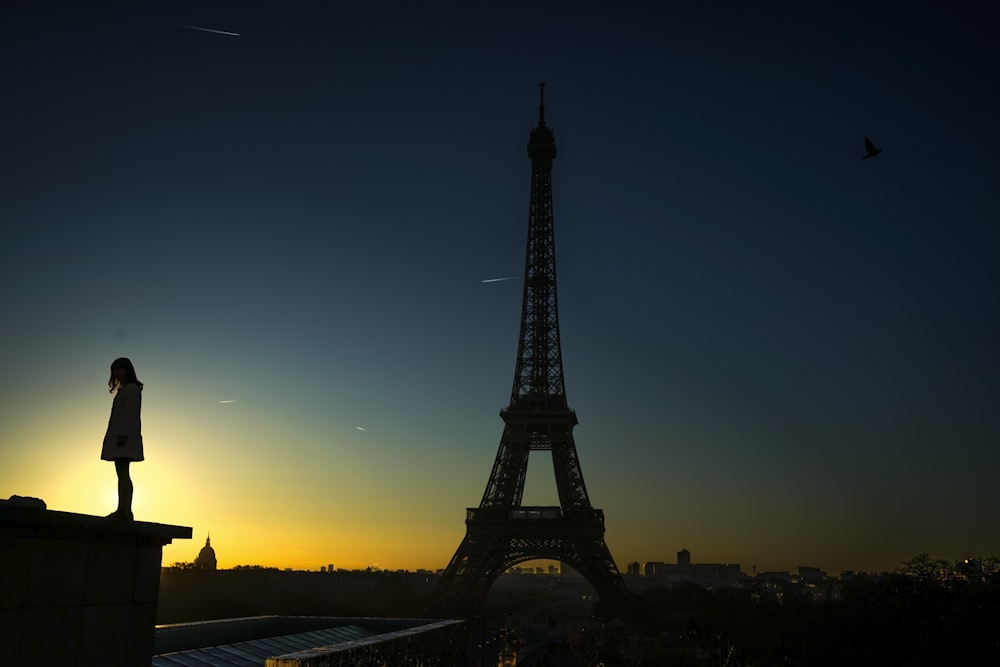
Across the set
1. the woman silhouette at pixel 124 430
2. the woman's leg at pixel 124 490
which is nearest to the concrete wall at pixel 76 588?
the woman's leg at pixel 124 490

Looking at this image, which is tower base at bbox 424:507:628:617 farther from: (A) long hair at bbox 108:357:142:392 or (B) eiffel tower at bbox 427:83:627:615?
(A) long hair at bbox 108:357:142:392

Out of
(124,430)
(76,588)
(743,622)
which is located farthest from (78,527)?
(743,622)

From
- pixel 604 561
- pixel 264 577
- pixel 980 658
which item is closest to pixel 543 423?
pixel 604 561

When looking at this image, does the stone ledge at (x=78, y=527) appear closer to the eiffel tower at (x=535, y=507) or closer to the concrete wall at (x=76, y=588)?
the concrete wall at (x=76, y=588)

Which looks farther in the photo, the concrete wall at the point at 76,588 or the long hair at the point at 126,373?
the long hair at the point at 126,373

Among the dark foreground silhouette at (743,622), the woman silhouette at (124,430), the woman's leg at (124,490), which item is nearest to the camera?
the woman's leg at (124,490)

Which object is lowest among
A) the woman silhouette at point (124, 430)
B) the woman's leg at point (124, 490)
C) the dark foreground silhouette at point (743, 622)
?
the dark foreground silhouette at point (743, 622)
